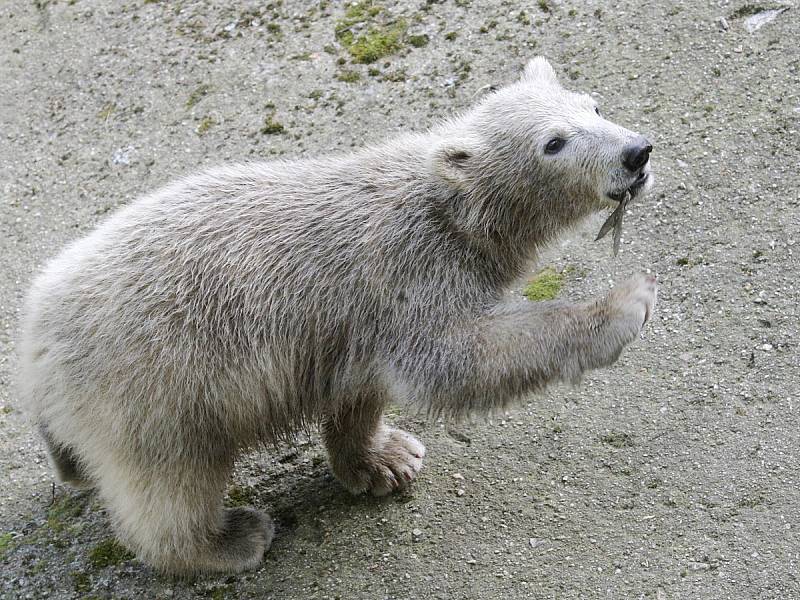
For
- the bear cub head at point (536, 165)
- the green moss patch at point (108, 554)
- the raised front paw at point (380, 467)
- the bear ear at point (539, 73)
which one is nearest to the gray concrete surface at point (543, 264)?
the green moss patch at point (108, 554)

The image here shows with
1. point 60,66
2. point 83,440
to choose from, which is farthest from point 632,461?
point 60,66

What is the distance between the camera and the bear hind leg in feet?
16.3

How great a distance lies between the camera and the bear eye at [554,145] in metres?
4.91

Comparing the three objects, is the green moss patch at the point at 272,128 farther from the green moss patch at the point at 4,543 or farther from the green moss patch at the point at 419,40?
the green moss patch at the point at 4,543

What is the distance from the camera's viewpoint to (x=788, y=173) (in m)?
6.48

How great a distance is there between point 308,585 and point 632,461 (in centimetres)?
203

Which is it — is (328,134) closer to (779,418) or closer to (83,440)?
(83,440)

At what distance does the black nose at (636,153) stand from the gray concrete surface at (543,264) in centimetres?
69

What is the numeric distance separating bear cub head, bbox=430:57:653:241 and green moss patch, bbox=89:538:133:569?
281 centimetres

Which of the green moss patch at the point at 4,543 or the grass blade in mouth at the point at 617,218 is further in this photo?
the green moss patch at the point at 4,543

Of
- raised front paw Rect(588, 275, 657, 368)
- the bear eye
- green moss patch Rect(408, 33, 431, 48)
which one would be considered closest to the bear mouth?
the bear eye

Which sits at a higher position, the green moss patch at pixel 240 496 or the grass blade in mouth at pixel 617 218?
the grass blade in mouth at pixel 617 218

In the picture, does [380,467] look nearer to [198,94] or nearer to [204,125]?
[204,125]

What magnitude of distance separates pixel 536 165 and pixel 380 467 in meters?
2.01
